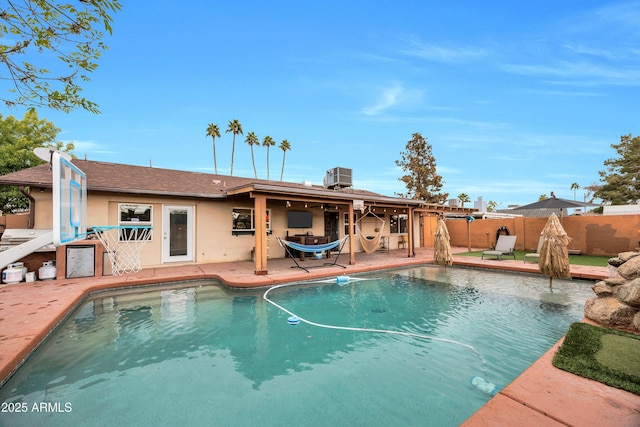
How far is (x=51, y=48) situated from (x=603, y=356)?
6640 millimetres

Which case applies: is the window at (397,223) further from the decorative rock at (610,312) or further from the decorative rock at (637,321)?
the decorative rock at (637,321)

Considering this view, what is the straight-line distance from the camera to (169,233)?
8.35m

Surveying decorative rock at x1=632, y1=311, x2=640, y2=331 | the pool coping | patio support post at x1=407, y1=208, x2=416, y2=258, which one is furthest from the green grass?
decorative rock at x1=632, y1=311, x2=640, y2=331

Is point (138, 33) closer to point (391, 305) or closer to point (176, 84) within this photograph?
point (176, 84)

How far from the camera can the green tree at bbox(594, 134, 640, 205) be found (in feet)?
61.5

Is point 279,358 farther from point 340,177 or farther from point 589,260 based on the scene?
point 589,260

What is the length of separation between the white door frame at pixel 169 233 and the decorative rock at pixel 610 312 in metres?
9.38

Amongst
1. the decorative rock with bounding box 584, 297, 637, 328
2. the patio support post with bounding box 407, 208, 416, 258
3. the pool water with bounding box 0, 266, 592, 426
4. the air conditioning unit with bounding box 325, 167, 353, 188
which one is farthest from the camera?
the air conditioning unit with bounding box 325, 167, 353, 188

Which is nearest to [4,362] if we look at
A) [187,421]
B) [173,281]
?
[187,421]

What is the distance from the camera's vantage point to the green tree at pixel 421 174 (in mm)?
22359

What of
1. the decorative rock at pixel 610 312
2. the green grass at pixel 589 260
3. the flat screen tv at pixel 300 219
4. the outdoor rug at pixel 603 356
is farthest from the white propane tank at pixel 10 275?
the green grass at pixel 589 260

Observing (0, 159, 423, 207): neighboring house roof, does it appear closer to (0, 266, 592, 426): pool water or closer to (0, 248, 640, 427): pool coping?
(0, 248, 640, 427): pool coping

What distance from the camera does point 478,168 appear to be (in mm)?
18969

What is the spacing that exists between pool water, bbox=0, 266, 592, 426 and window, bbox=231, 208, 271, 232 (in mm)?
4074
